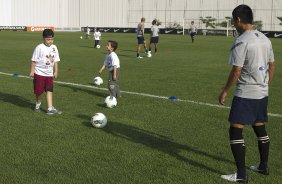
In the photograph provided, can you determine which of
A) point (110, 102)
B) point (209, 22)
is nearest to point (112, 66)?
point (110, 102)

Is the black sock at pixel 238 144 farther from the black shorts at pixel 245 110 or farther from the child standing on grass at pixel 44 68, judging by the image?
the child standing on grass at pixel 44 68

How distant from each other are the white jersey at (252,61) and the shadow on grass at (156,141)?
112 centimetres

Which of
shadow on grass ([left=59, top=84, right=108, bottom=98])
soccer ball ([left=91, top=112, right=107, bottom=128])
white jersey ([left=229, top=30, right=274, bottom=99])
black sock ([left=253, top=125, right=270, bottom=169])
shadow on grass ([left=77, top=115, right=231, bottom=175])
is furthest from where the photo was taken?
shadow on grass ([left=59, top=84, right=108, bottom=98])

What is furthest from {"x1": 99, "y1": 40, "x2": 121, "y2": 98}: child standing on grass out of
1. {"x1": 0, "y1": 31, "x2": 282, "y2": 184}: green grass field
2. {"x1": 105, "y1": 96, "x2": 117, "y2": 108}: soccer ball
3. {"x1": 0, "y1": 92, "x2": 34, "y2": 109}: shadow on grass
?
{"x1": 0, "y1": 92, "x2": 34, "y2": 109}: shadow on grass

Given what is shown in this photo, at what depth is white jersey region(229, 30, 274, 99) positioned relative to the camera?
14.4 ft

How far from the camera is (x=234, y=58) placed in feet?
14.4

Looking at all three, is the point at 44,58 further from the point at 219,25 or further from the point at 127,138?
the point at 219,25

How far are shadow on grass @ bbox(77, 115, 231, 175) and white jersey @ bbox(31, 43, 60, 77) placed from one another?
1.42 m

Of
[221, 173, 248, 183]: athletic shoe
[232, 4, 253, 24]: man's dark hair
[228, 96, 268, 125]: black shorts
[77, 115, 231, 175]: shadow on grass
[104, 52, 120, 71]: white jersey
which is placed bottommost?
[221, 173, 248, 183]: athletic shoe

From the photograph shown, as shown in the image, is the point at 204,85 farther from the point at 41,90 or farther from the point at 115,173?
the point at 115,173

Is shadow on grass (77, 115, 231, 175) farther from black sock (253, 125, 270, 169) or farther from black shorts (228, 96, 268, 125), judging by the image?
black shorts (228, 96, 268, 125)

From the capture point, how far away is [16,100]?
941 centimetres

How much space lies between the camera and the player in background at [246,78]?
4410 mm

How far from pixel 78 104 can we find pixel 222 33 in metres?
49.1
